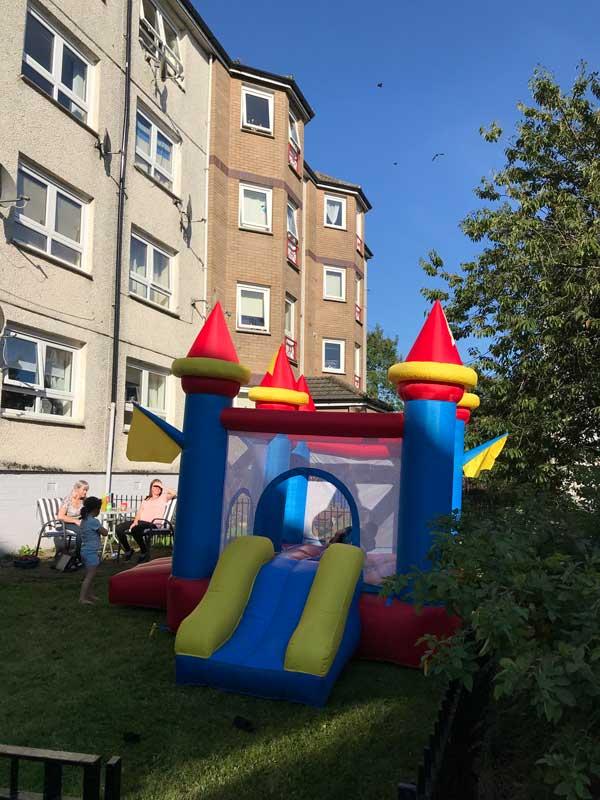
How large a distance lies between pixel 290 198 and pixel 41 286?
11.3 m

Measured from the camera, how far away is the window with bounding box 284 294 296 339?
22.2 meters

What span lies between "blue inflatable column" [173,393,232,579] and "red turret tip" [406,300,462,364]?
215 centimetres

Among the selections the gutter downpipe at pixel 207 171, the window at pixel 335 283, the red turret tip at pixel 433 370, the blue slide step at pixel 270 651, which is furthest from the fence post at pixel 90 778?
the window at pixel 335 283

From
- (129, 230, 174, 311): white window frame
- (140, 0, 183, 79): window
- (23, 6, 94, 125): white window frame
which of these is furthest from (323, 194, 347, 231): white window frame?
(23, 6, 94, 125): white window frame

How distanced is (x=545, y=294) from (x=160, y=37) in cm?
1162

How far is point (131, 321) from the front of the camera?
48.3 ft

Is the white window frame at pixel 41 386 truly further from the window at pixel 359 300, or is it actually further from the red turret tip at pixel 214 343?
the window at pixel 359 300

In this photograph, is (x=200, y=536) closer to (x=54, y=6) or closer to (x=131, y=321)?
(x=131, y=321)

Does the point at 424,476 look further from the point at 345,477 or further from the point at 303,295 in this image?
the point at 303,295

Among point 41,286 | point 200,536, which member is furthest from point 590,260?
point 41,286

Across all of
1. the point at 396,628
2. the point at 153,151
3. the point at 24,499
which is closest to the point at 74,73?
the point at 153,151

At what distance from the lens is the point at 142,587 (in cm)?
751

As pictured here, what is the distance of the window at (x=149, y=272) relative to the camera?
49.9 ft

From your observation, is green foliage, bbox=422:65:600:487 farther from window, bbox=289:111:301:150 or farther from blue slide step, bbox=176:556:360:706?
window, bbox=289:111:301:150
